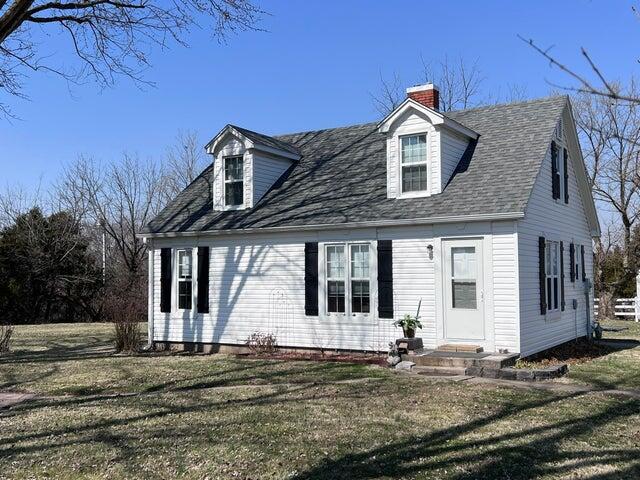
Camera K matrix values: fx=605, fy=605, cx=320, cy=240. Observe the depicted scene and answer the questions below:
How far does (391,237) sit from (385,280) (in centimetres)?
97

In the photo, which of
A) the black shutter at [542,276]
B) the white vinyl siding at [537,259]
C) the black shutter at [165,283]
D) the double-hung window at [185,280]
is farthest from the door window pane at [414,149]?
the black shutter at [165,283]

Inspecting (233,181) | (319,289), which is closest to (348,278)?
(319,289)

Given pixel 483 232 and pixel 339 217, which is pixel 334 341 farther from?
pixel 483 232

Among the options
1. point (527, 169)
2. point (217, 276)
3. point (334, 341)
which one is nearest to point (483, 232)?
point (527, 169)

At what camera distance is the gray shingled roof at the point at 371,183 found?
A: 1288 cm

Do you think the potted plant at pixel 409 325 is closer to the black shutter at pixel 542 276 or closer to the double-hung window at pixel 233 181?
the black shutter at pixel 542 276

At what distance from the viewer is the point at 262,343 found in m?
14.9

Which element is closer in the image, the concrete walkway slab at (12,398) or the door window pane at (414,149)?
the concrete walkway slab at (12,398)

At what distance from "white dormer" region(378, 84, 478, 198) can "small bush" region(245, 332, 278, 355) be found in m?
4.52

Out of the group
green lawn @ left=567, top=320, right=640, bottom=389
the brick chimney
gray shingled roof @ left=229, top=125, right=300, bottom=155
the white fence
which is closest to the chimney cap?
the brick chimney

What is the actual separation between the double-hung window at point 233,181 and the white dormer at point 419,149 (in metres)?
4.41

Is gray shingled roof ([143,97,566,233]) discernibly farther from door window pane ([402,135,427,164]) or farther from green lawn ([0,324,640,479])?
green lawn ([0,324,640,479])

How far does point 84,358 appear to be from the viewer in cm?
1470

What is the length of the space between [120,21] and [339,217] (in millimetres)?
6211
